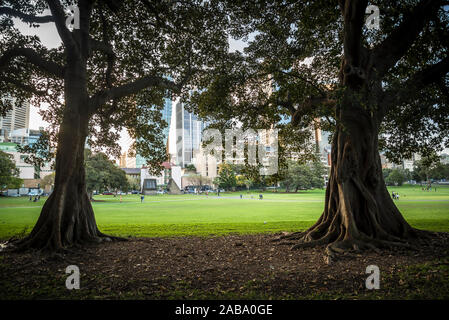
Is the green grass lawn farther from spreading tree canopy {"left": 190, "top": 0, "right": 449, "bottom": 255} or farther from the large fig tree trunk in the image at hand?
spreading tree canopy {"left": 190, "top": 0, "right": 449, "bottom": 255}

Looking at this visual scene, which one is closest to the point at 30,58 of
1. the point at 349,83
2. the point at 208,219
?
the point at 349,83

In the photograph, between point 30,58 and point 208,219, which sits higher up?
point 30,58

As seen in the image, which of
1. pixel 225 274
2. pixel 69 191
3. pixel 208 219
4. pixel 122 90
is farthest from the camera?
pixel 208 219

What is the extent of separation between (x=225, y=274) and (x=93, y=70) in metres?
11.6

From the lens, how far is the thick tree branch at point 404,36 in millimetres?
8227

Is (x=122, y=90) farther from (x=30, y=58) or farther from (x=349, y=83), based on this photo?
(x=349, y=83)

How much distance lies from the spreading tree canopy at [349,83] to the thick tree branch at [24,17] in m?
6.27

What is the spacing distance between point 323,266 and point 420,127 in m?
10.1

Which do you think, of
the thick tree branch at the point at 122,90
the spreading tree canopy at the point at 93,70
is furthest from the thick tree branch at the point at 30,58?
the thick tree branch at the point at 122,90

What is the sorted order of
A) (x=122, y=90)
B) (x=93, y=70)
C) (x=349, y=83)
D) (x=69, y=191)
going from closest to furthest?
(x=349, y=83), (x=69, y=191), (x=122, y=90), (x=93, y=70)

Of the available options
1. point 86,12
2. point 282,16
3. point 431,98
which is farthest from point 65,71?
point 431,98

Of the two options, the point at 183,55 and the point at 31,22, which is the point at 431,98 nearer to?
the point at 183,55

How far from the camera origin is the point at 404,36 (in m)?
8.63

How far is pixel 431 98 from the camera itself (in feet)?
34.6
